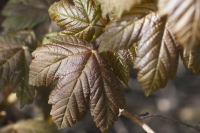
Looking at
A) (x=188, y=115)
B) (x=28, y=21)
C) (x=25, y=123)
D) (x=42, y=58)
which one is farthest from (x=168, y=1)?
(x=188, y=115)

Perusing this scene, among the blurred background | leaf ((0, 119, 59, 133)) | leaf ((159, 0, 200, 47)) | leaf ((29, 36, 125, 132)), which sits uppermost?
leaf ((159, 0, 200, 47))

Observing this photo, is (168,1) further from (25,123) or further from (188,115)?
(188,115)

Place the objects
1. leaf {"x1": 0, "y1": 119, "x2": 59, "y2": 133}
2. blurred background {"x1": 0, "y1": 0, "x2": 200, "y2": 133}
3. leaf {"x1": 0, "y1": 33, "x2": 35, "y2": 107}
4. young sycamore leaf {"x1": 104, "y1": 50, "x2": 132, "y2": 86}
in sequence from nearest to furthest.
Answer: young sycamore leaf {"x1": 104, "y1": 50, "x2": 132, "y2": 86}, leaf {"x1": 0, "y1": 33, "x2": 35, "y2": 107}, leaf {"x1": 0, "y1": 119, "x2": 59, "y2": 133}, blurred background {"x1": 0, "y1": 0, "x2": 200, "y2": 133}

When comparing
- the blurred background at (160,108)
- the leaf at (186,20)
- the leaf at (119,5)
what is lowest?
the blurred background at (160,108)

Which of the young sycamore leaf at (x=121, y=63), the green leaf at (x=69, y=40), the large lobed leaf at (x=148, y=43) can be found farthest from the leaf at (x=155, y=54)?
the green leaf at (x=69, y=40)

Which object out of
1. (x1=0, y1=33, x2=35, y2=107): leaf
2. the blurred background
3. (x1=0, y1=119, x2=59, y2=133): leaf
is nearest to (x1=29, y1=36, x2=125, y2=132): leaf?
(x1=0, y1=33, x2=35, y2=107): leaf

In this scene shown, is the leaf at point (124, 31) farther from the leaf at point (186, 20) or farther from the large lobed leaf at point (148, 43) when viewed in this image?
the leaf at point (186, 20)

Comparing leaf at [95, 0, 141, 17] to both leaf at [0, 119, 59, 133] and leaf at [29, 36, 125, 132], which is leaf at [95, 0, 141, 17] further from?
leaf at [0, 119, 59, 133]
